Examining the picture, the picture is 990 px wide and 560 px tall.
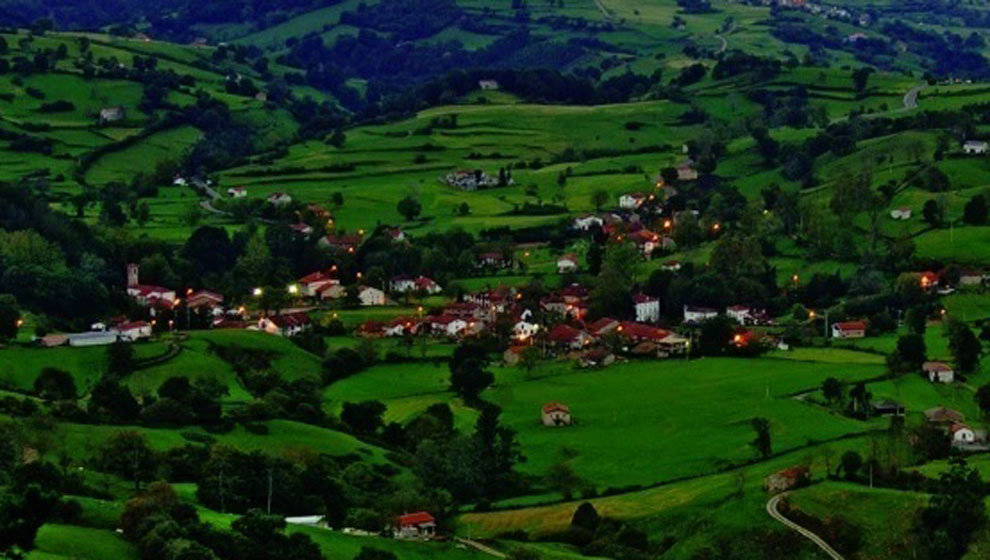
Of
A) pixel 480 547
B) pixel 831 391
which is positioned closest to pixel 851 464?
pixel 831 391

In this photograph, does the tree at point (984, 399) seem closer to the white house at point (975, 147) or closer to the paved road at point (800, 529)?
the paved road at point (800, 529)

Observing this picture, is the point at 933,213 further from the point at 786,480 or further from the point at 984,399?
the point at 786,480

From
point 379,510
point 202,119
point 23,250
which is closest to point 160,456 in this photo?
point 379,510

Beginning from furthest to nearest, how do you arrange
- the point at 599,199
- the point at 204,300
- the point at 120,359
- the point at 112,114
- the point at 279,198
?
the point at 112,114 → the point at 279,198 → the point at 599,199 → the point at 204,300 → the point at 120,359

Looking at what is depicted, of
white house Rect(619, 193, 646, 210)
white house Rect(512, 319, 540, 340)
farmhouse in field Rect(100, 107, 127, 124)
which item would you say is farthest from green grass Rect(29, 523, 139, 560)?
farmhouse in field Rect(100, 107, 127, 124)

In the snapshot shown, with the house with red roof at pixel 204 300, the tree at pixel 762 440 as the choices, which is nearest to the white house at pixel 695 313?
the house with red roof at pixel 204 300
